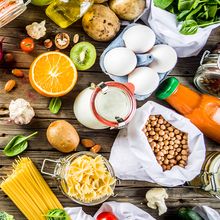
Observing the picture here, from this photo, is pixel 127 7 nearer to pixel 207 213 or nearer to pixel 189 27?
pixel 189 27

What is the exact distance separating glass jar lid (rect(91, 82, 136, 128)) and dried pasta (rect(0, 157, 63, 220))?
0.24 m

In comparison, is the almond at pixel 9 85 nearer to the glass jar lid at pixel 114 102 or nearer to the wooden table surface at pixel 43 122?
the wooden table surface at pixel 43 122

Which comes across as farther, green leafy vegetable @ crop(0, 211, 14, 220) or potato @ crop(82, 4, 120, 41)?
potato @ crop(82, 4, 120, 41)

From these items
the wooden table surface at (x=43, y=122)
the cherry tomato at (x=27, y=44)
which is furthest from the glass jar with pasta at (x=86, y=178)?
the cherry tomato at (x=27, y=44)

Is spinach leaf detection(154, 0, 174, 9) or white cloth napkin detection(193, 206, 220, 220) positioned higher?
spinach leaf detection(154, 0, 174, 9)

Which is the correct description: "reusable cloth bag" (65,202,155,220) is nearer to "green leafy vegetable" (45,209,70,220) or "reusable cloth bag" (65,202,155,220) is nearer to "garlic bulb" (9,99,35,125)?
"green leafy vegetable" (45,209,70,220)

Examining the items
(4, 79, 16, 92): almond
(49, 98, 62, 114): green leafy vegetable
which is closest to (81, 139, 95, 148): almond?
(49, 98, 62, 114): green leafy vegetable

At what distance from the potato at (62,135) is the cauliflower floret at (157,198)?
0.84 ft

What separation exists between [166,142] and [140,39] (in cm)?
30

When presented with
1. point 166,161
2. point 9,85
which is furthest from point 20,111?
point 166,161

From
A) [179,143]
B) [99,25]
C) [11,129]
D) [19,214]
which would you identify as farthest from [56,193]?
[99,25]

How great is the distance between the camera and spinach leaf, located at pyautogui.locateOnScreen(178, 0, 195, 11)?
1466 mm

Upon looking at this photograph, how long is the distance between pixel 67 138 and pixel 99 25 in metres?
0.32

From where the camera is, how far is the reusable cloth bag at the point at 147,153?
58.4 inches
